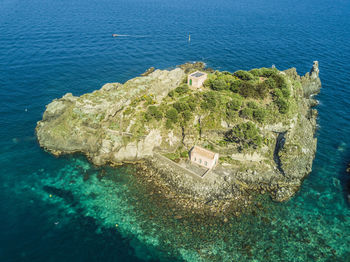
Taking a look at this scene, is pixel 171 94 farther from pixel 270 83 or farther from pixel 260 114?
pixel 270 83

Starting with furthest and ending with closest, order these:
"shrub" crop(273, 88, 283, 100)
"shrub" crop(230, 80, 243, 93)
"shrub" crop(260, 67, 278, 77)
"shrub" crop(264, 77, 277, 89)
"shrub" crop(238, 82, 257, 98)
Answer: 1. "shrub" crop(260, 67, 278, 77)
2. "shrub" crop(264, 77, 277, 89)
3. "shrub" crop(230, 80, 243, 93)
4. "shrub" crop(238, 82, 257, 98)
5. "shrub" crop(273, 88, 283, 100)

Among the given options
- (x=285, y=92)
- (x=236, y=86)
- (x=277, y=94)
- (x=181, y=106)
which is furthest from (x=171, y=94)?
(x=285, y=92)

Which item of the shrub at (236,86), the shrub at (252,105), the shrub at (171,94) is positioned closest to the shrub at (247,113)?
the shrub at (252,105)

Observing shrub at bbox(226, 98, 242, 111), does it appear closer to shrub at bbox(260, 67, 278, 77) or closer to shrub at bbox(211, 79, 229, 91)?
shrub at bbox(211, 79, 229, 91)

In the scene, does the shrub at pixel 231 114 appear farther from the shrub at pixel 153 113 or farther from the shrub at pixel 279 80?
the shrub at pixel 279 80

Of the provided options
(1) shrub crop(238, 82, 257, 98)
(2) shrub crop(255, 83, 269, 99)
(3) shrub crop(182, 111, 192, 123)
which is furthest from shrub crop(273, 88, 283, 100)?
(3) shrub crop(182, 111, 192, 123)

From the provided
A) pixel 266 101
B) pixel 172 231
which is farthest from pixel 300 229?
pixel 266 101
